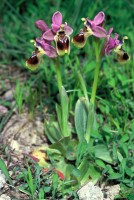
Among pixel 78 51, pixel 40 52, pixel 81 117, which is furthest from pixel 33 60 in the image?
pixel 78 51

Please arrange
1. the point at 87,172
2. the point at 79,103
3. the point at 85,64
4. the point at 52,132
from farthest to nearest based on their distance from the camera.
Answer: the point at 85,64 < the point at 52,132 < the point at 79,103 < the point at 87,172

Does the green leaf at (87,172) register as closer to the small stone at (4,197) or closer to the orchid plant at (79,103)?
the orchid plant at (79,103)

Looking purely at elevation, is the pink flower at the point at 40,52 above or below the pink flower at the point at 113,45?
above

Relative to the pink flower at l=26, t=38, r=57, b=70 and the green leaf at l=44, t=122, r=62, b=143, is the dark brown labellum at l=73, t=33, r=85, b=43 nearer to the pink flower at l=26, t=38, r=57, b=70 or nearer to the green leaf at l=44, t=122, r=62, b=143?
the pink flower at l=26, t=38, r=57, b=70

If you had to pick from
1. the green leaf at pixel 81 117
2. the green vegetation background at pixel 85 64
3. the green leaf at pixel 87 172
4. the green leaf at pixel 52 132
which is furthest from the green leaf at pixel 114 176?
the green leaf at pixel 52 132

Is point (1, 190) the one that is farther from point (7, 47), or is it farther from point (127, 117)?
point (7, 47)

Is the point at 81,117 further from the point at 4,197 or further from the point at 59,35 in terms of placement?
the point at 4,197

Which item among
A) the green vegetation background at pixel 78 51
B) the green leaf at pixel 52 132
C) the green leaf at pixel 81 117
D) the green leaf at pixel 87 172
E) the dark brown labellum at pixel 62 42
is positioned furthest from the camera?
the green vegetation background at pixel 78 51

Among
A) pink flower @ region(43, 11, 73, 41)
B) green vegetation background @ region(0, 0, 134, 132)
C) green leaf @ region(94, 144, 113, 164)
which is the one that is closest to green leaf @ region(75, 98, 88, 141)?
green leaf @ region(94, 144, 113, 164)
